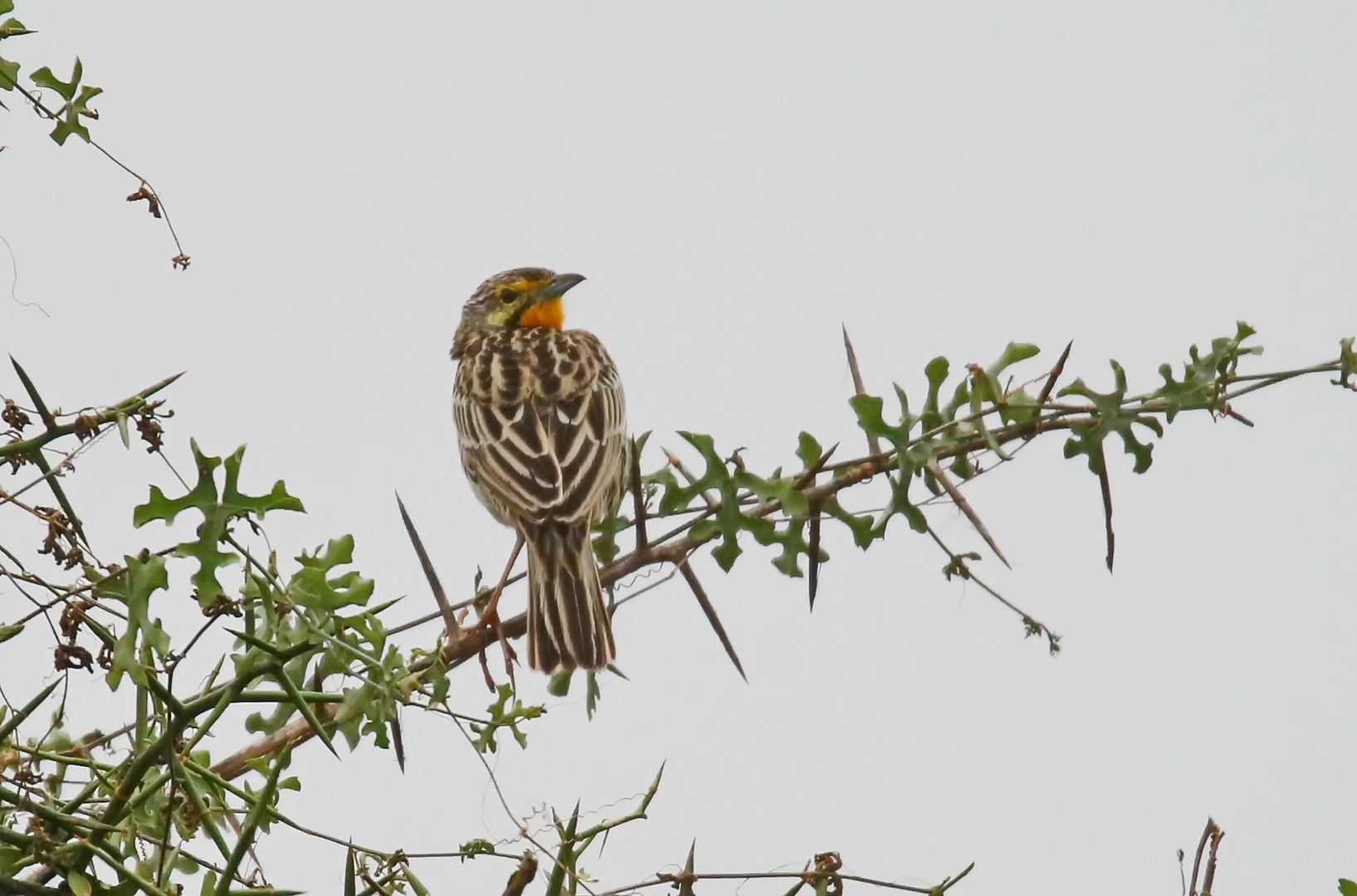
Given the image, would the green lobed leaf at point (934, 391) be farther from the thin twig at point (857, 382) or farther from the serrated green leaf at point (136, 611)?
the serrated green leaf at point (136, 611)

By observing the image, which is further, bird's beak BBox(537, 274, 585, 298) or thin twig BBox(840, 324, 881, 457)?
bird's beak BBox(537, 274, 585, 298)

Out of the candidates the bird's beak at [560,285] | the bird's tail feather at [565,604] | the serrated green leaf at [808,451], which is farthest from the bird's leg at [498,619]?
the bird's beak at [560,285]

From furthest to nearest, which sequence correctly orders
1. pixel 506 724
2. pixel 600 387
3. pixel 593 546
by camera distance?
pixel 600 387 < pixel 593 546 < pixel 506 724

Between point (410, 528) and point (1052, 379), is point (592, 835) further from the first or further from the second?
point (1052, 379)

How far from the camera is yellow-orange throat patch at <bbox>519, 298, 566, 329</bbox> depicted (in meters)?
7.87

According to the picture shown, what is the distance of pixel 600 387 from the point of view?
605cm

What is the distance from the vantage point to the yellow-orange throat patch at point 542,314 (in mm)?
7867

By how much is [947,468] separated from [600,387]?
2.88 m

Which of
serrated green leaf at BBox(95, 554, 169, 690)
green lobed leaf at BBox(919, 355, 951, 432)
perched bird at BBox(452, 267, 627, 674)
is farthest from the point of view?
perched bird at BBox(452, 267, 627, 674)

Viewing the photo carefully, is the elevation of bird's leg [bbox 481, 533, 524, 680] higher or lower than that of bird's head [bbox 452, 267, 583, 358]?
lower

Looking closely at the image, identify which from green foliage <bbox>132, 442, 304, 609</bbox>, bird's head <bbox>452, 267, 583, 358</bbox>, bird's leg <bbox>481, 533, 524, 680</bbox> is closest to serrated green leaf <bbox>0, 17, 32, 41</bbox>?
green foliage <bbox>132, 442, 304, 609</bbox>

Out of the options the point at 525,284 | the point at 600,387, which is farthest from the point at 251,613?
the point at 525,284

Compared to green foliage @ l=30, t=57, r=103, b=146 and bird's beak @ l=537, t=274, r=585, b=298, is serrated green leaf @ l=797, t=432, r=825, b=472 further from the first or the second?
bird's beak @ l=537, t=274, r=585, b=298

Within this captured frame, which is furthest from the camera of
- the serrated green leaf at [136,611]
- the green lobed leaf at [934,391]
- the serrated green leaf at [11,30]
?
the green lobed leaf at [934,391]
